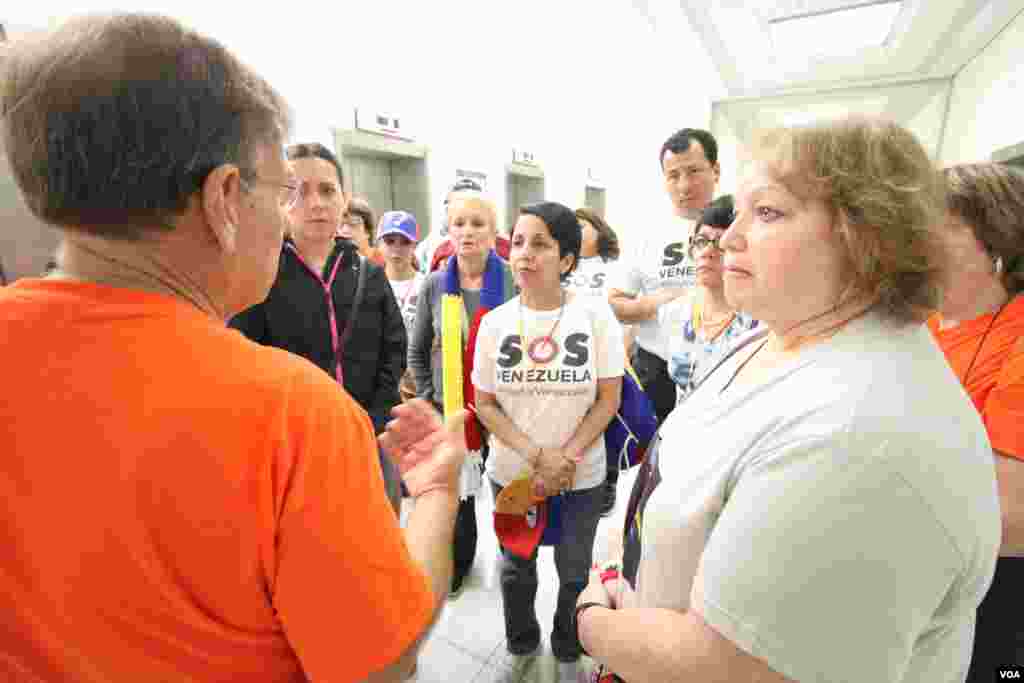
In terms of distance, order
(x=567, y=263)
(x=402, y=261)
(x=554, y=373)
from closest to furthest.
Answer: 1. (x=554, y=373)
2. (x=567, y=263)
3. (x=402, y=261)

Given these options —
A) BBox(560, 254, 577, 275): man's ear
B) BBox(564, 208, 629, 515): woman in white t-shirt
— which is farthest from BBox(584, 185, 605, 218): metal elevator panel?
BBox(560, 254, 577, 275): man's ear

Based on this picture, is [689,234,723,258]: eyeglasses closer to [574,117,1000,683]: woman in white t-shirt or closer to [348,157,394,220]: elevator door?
[574,117,1000,683]: woman in white t-shirt

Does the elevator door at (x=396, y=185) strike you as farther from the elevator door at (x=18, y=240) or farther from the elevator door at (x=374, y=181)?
the elevator door at (x=18, y=240)

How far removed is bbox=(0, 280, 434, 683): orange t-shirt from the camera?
18.5 inches

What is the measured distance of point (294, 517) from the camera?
496 millimetres

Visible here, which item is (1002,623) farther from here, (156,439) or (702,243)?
(156,439)

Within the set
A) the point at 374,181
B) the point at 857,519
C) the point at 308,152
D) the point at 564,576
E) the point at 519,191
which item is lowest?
the point at 564,576

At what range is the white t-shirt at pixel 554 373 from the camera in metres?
1.62

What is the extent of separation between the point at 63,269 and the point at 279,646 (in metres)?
0.54

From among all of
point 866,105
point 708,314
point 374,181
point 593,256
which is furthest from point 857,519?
point 866,105

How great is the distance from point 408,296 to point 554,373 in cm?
142

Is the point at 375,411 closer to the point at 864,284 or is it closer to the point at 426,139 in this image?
the point at 864,284

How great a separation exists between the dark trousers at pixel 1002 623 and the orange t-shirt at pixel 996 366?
32 centimetres

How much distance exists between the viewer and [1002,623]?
3.43ft
